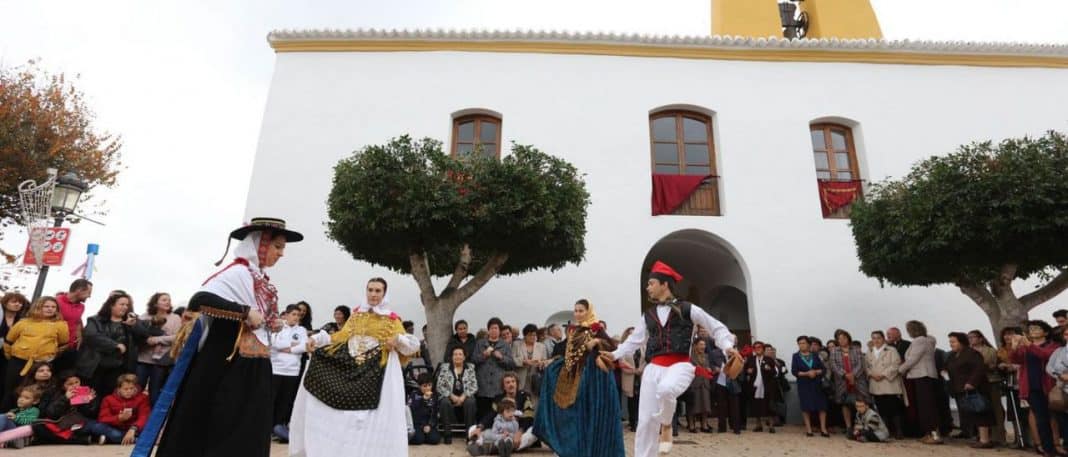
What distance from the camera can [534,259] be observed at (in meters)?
9.20

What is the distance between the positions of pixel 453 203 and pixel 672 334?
3932 millimetres

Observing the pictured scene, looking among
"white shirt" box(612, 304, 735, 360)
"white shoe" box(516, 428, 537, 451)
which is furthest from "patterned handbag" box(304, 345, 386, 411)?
"white shoe" box(516, 428, 537, 451)

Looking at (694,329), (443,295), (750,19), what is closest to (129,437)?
(443,295)

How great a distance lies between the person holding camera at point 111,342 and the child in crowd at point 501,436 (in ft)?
13.8

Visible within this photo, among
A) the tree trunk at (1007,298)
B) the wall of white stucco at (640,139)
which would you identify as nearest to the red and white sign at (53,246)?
the wall of white stucco at (640,139)

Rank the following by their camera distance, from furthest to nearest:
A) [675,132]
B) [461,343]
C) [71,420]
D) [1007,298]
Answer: [675,132]
[1007,298]
[461,343]
[71,420]

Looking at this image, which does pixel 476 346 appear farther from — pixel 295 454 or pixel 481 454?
pixel 295 454

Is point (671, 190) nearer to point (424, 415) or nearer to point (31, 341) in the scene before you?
point (424, 415)

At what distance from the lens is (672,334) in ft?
17.0

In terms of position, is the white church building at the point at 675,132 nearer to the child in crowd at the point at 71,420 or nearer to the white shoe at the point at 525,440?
the white shoe at the point at 525,440

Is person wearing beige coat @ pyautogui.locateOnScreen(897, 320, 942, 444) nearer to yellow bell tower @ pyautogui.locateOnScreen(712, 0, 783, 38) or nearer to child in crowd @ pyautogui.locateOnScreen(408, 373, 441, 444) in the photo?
child in crowd @ pyautogui.locateOnScreen(408, 373, 441, 444)

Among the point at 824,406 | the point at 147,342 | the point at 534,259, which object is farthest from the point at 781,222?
the point at 147,342

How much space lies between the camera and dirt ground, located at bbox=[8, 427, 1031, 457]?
254 inches

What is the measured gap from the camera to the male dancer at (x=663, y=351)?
4930 mm
